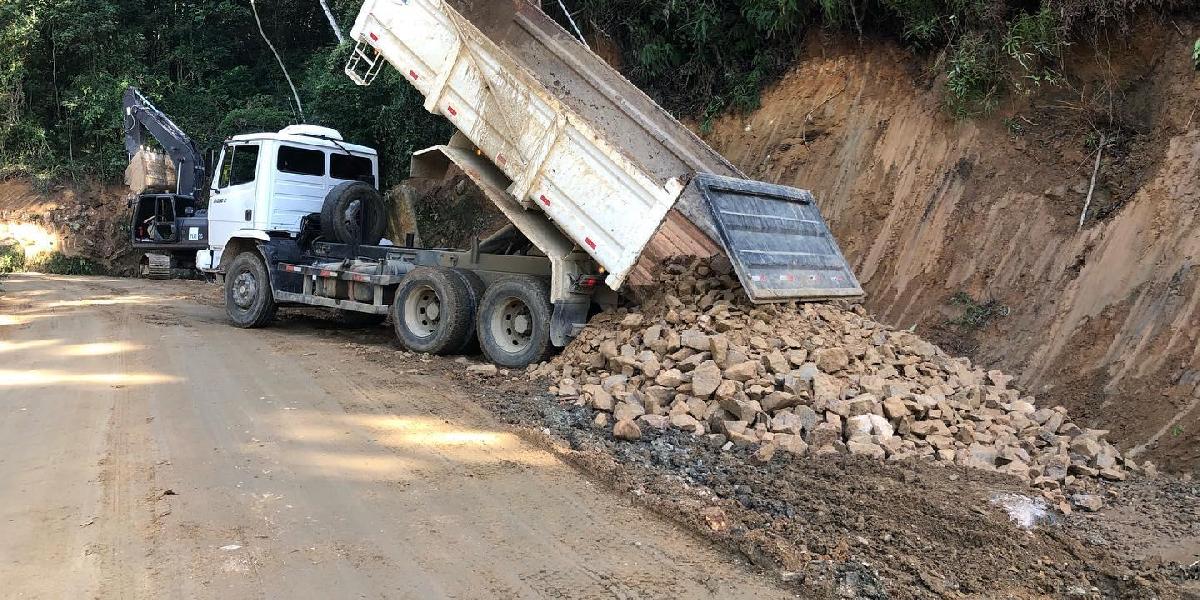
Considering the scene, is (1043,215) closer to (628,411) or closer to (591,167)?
(591,167)

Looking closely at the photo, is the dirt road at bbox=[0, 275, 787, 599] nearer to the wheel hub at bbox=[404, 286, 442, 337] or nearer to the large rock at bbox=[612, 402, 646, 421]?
the large rock at bbox=[612, 402, 646, 421]

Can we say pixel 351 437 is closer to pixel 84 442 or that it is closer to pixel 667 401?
pixel 84 442

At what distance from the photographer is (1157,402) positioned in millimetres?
6531

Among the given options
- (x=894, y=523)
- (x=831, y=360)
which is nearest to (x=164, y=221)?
(x=831, y=360)

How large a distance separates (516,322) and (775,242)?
9.25ft

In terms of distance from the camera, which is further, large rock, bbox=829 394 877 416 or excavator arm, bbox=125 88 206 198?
excavator arm, bbox=125 88 206 198

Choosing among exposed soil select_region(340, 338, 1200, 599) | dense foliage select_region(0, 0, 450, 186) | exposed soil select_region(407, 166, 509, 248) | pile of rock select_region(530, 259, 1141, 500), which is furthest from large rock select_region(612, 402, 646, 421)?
dense foliage select_region(0, 0, 450, 186)

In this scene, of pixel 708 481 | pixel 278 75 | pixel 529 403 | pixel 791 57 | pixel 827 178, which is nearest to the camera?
pixel 708 481

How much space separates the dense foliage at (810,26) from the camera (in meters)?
9.15

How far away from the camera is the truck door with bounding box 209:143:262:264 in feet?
35.1

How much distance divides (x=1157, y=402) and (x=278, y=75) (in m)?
24.4

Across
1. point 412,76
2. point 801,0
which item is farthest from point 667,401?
point 801,0

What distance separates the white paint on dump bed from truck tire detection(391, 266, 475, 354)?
1.37 m

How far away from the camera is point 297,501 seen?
4.37 meters
